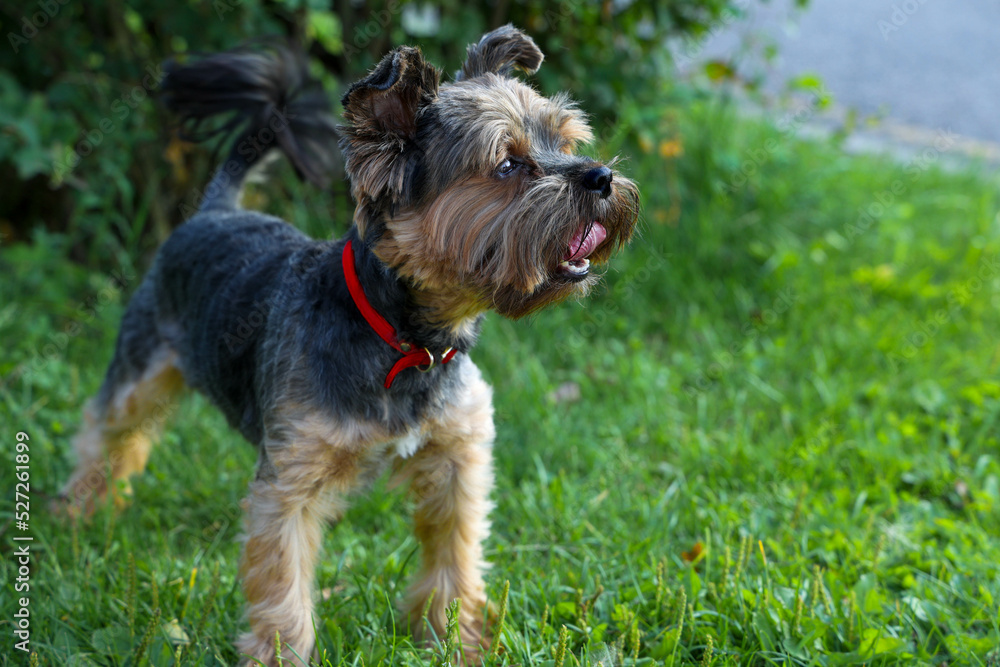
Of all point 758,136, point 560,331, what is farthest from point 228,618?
point 758,136

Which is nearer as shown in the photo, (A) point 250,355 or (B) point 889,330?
(A) point 250,355

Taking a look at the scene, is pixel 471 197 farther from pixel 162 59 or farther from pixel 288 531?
pixel 162 59

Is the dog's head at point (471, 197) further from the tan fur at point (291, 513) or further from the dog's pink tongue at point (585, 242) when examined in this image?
the tan fur at point (291, 513)

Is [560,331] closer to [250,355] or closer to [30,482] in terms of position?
[250,355]

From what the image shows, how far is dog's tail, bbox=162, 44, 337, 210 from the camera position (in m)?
3.49

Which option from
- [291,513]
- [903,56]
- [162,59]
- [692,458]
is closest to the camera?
[291,513]

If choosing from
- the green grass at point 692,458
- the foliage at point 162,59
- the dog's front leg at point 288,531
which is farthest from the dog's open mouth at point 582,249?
the foliage at point 162,59

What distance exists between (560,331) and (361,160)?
2.80 meters

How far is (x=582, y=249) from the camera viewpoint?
103 inches

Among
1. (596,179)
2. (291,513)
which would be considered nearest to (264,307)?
(291,513)

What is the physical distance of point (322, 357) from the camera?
2.65 m

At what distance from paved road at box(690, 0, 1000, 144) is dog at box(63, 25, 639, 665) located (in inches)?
212

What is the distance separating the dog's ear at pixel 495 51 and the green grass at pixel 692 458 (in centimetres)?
175

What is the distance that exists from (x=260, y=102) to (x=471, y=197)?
1.52m
